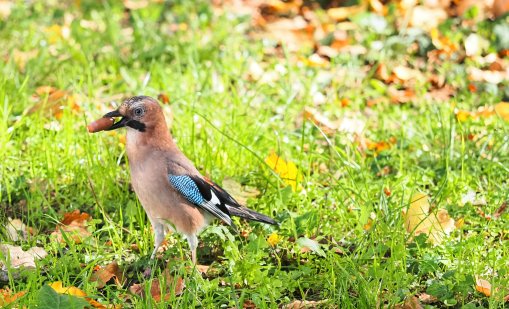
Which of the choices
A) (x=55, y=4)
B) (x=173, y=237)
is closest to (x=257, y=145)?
(x=173, y=237)

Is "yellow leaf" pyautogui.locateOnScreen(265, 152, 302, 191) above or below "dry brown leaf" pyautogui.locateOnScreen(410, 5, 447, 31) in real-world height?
below

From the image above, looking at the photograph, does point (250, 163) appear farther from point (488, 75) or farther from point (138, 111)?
point (488, 75)

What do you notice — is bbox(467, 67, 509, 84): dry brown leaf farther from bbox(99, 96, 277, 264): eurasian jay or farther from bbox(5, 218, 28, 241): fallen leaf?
bbox(5, 218, 28, 241): fallen leaf

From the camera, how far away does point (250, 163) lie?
4.64m

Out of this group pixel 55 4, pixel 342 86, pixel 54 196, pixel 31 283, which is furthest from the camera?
pixel 55 4

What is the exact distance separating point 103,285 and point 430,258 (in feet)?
4.60

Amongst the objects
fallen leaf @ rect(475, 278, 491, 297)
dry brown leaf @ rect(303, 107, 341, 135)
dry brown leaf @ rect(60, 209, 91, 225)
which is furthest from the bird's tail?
dry brown leaf @ rect(303, 107, 341, 135)

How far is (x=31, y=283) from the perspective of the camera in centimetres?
344

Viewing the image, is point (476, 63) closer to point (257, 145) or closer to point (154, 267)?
point (257, 145)

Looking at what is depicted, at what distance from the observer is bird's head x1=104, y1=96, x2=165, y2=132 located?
12.1ft

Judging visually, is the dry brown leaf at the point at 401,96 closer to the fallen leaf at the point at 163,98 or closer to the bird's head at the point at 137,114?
the fallen leaf at the point at 163,98

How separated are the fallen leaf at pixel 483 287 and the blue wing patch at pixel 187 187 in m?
1.21

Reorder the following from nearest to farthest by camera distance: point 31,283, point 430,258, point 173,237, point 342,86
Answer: point 31,283
point 430,258
point 173,237
point 342,86

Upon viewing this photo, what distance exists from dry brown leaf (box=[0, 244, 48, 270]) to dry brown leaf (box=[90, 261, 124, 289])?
0.29 m
